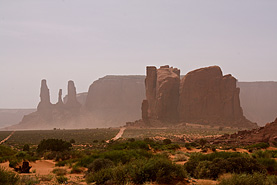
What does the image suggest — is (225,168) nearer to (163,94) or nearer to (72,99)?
(163,94)

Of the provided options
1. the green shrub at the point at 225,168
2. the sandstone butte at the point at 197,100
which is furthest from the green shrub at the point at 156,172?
the sandstone butte at the point at 197,100

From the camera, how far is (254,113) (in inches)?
5576

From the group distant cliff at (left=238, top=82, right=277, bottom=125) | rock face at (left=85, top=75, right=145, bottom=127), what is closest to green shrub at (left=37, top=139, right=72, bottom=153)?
rock face at (left=85, top=75, right=145, bottom=127)

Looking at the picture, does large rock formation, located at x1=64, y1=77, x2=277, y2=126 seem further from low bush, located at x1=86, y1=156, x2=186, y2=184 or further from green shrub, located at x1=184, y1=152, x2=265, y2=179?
low bush, located at x1=86, y1=156, x2=186, y2=184

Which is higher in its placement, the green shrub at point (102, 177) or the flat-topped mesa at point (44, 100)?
the flat-topped mesa at point (44, 100)

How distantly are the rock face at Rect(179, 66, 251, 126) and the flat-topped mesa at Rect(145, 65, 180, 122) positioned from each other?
2.85 m

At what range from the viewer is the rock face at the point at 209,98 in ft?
262

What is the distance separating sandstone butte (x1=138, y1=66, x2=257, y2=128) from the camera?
80000mm

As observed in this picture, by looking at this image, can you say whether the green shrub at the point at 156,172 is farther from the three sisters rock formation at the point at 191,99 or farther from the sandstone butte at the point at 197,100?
the sandstone butte at the point at 197,100

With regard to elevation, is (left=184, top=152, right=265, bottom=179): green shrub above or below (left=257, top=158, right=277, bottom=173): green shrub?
above

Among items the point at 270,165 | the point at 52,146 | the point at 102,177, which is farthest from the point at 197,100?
the point at 102,177

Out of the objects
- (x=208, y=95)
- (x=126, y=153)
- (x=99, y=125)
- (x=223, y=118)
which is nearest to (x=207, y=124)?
(x=223, y=118)

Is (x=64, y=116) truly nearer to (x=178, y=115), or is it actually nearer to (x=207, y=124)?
(x=178, y=115)

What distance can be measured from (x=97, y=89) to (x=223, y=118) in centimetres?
10302
